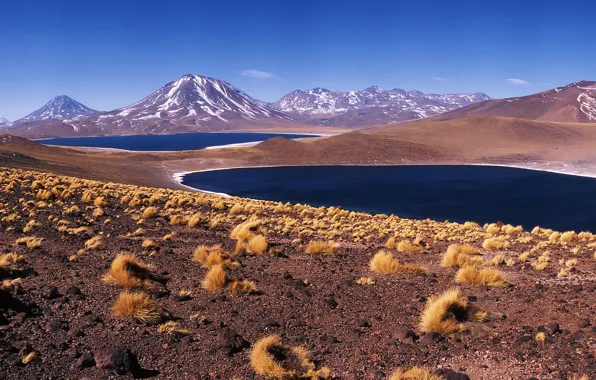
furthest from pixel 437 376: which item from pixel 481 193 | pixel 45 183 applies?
pixel 481 193

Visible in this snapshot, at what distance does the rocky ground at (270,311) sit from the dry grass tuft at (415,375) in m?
0.21

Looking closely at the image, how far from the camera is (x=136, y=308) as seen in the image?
6699mm

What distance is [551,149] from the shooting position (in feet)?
365

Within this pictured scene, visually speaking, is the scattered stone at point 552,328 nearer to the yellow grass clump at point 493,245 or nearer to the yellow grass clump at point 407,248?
the yellow grass clump at point 407,248

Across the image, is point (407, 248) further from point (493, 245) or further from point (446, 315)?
point (446, 315)

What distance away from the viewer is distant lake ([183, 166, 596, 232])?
51.2 meters

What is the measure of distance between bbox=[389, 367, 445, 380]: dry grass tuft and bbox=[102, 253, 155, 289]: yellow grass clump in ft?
16.2

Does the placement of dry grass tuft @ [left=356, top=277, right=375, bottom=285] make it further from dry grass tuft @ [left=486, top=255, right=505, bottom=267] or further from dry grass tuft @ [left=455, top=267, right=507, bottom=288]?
dry grass tuft @ [left=486, top=255, right=505, bottom=267]

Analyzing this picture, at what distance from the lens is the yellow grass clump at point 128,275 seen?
7829 mm

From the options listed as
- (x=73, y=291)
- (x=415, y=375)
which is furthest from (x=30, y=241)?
(x=415, y=375)

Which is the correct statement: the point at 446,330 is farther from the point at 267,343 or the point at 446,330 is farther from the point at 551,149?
the point at 551,149

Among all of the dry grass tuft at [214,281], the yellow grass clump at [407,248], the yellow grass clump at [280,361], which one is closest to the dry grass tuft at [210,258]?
the dry grass tuft at [214,281]

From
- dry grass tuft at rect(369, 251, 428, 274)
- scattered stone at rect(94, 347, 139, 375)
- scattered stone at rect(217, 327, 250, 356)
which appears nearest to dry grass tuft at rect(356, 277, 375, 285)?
dry grass tuft at rect(369, 251, 428, 274)

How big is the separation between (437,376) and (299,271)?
5061mm
